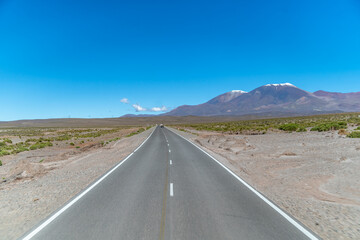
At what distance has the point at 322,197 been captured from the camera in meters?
8.52

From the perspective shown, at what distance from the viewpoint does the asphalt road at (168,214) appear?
531 cm

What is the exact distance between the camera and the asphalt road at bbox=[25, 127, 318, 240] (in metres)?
5.31

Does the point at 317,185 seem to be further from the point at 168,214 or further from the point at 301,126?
the point at 301,126

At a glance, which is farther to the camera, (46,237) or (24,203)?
(24,203)

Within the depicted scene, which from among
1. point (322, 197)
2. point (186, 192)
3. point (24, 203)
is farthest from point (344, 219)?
point (24, 203)

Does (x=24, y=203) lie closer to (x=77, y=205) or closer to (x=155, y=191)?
(x=77, y=205)

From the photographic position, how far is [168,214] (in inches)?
253

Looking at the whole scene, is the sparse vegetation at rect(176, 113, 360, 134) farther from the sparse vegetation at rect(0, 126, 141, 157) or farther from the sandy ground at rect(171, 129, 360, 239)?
the sparse vegetation at rect(0, 126, 141, 157)

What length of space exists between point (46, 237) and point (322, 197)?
8.83 m

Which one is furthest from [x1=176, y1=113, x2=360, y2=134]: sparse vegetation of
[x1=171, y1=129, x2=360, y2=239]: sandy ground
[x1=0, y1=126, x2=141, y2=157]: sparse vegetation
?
[x1=0, y1=126, x2=141, y2=157]: sparse vegetation

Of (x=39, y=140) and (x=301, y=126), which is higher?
(x=301, y=126)

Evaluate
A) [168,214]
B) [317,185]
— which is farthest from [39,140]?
[317,185]

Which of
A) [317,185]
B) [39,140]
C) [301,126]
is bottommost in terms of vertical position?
[317,185]

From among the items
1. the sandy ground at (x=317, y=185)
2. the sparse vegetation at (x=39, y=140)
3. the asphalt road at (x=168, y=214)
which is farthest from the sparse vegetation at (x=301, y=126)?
the asphalt road at (x=168, y=214)
